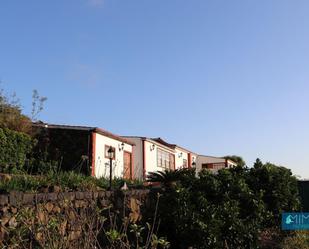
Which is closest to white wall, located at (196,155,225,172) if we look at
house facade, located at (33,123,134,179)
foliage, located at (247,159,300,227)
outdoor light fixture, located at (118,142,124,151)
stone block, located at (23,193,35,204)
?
outdoor light fixture, located at (118,142,124,151)

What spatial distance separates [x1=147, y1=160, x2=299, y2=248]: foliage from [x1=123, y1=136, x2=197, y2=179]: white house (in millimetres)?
15703

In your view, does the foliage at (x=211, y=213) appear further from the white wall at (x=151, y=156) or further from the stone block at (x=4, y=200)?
the white wall at (x=151, y=156)

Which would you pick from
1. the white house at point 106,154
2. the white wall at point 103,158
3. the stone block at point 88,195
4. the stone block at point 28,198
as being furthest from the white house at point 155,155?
the stone block at point 28,198

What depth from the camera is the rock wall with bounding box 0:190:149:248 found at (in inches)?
232

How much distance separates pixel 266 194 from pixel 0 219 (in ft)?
33.7

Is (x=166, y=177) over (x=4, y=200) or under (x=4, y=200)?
over

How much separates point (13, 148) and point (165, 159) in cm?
2209

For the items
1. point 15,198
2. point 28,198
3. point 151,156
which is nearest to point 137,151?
point 151,156

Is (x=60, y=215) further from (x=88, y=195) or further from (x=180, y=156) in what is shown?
(x=180, y=156)

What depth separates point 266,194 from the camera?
1673 cm

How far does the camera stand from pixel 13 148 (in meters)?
20.1

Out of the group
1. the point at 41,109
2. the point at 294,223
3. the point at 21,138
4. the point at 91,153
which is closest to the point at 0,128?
the point at 21,138

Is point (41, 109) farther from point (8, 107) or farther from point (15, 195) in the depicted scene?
point (15, 195)

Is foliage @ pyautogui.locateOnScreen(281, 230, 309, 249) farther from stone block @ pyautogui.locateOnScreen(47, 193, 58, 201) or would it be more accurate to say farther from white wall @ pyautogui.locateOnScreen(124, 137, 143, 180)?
white wall @ pyautogui.locateOnScreen(124, 137, 143, 180)
